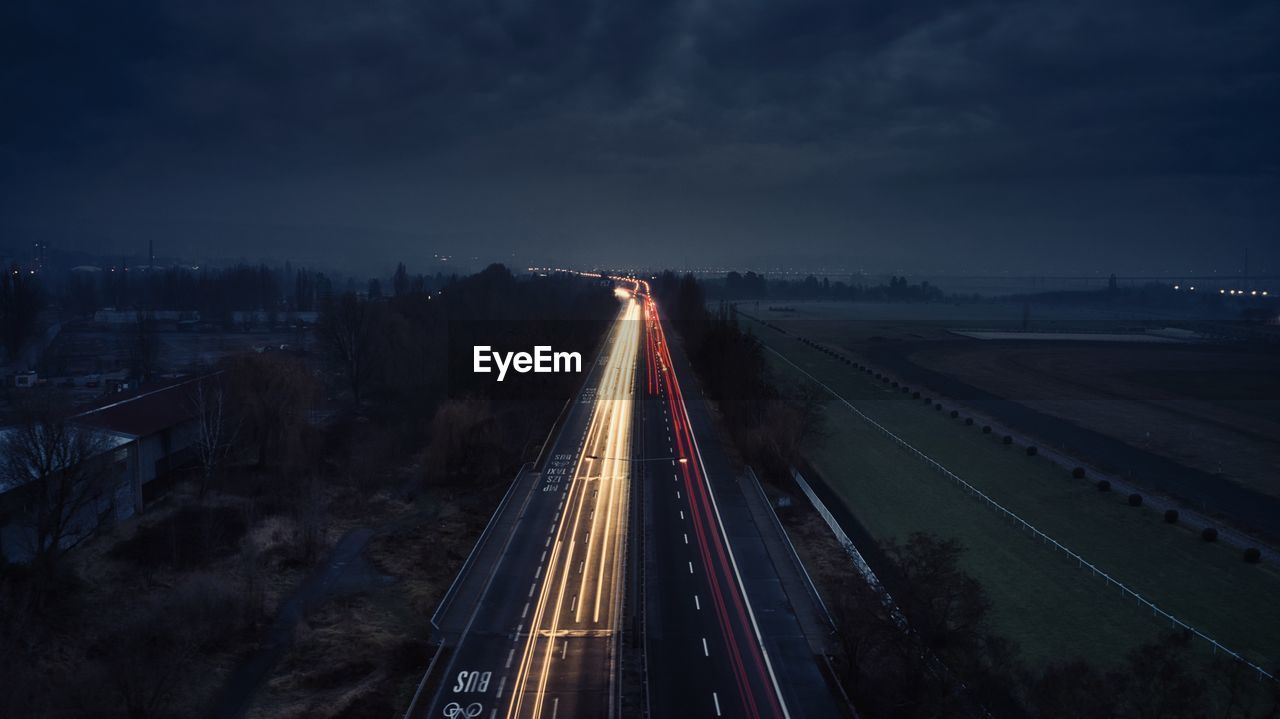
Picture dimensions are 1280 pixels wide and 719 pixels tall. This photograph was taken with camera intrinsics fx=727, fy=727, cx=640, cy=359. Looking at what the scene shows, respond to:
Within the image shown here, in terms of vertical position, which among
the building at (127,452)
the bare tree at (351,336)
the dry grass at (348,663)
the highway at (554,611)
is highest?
the bare tree at (351,336)

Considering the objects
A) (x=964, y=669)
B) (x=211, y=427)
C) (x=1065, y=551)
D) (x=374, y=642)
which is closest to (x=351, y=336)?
(x=211, y=427)

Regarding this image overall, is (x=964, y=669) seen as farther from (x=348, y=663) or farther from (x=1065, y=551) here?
(x=348, y=663)

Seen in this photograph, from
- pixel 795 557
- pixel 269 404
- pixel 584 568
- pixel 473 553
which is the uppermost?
pixel 269 404

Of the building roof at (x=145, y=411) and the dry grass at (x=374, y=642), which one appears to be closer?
the dry grass at (x=374, y=642)

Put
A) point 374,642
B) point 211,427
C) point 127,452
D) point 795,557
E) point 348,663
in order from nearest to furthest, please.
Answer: point 348,663
point 374,642
point 795,557
point 127,452
point 211,427

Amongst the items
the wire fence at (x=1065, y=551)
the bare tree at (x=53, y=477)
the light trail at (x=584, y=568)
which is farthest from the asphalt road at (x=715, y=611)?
the bare tree at (x=53, y=477)

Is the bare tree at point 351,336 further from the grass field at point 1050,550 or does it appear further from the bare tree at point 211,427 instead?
the grass field at point 1050,550

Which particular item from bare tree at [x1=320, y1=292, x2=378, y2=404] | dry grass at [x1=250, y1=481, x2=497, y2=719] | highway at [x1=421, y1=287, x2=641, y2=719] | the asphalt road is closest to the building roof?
dry grass at [x1=250, y1=481, x2=497, y2=719]
